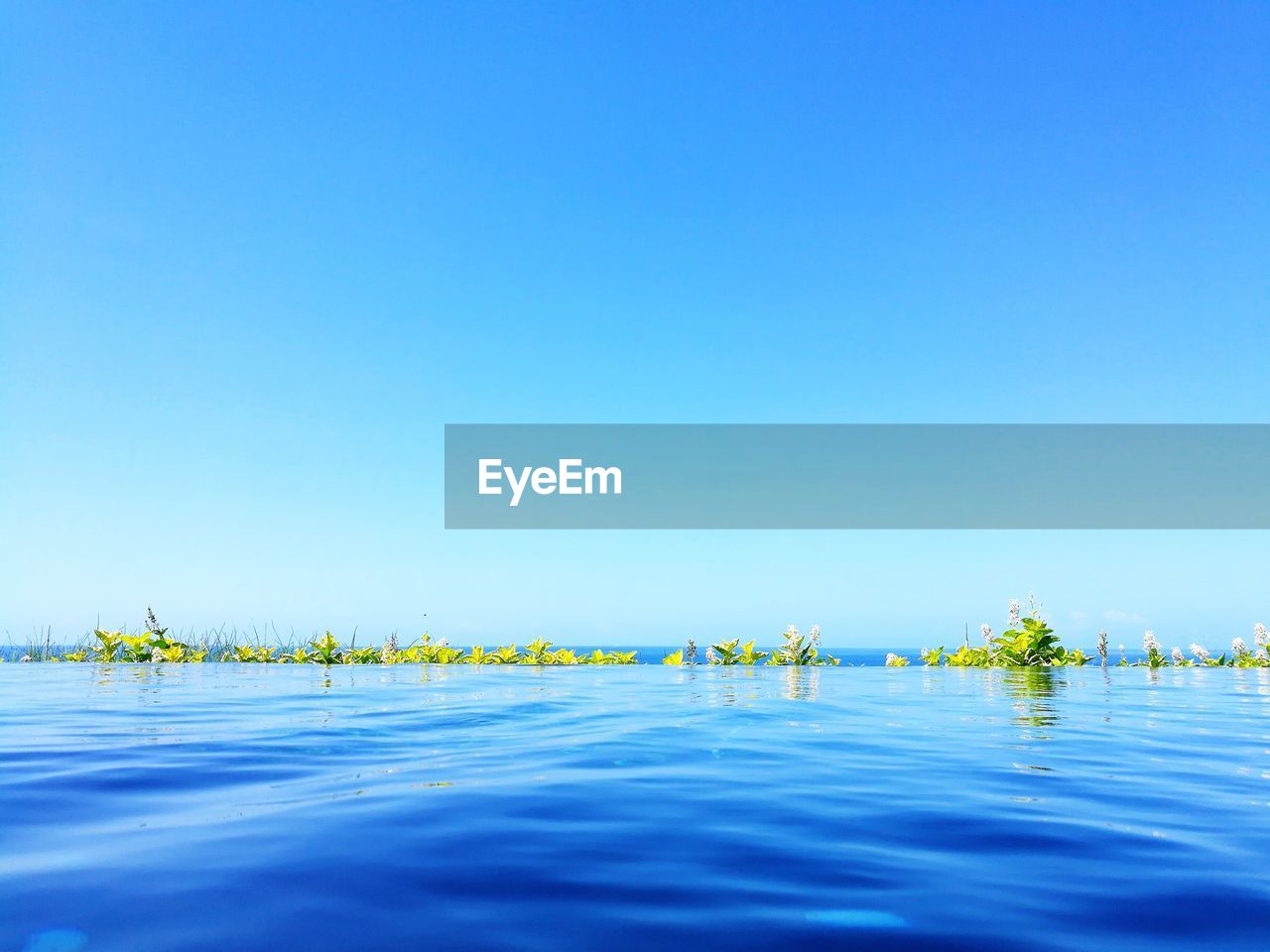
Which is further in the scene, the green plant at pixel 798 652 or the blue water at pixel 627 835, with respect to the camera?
the green plant at pixel 798 652

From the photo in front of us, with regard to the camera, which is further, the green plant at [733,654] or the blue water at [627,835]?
the green plant at [733,654]

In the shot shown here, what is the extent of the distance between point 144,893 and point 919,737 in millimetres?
5975

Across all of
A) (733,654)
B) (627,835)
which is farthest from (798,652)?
(627,835)

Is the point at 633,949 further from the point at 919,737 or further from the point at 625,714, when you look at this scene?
the point at 625,714

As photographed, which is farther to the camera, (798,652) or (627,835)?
(798,652)

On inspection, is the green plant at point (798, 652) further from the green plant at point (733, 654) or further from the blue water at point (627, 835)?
the blue water at point (627, 835)

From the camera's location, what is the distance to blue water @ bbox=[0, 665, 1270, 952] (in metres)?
2.40

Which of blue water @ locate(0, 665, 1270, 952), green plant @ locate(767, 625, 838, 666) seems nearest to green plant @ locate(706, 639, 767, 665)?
green plant @ locate(767, 625, 838, 666)

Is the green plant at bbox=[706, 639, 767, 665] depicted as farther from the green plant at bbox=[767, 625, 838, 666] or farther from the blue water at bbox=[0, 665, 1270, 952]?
the blue water at bbox=[0, 665, 1270, 952]

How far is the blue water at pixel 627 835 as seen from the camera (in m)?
2.40

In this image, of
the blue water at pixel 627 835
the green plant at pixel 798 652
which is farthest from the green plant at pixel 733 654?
the blue water at pixel 627 835

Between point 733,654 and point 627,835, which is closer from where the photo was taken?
point 627,835

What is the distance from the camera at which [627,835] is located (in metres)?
3.47

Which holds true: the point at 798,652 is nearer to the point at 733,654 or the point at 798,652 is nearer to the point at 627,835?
the point at 733,654
